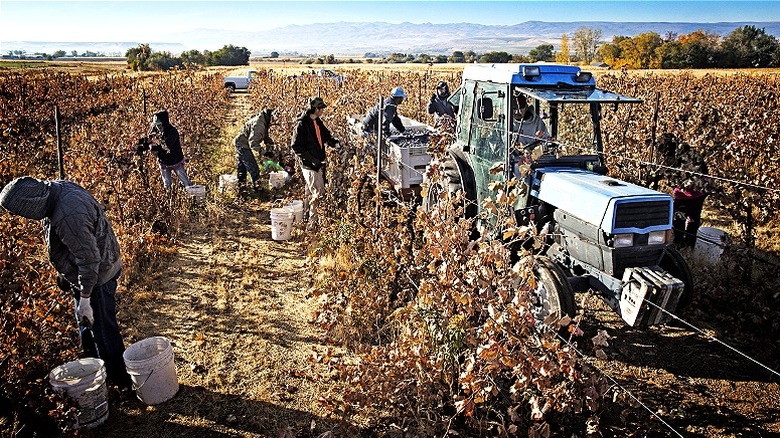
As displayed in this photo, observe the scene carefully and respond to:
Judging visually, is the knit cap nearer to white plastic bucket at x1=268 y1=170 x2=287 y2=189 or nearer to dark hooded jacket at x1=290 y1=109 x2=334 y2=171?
dark hooded jacket at x1=290 y1=109 x2=334 y2=171

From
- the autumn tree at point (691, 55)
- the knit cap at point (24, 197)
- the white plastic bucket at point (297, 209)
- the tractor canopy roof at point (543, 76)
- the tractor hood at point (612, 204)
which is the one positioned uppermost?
the autumn tree at point (691, 55)

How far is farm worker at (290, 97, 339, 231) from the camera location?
23.9ft

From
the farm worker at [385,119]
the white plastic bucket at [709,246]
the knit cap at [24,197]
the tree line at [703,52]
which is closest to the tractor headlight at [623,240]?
the white plastic bucket at [709,246]

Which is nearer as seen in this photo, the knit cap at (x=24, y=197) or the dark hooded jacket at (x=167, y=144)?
the knit cap at (x=24, y=197)

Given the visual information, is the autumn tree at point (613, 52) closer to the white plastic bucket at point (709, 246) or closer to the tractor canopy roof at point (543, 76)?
the white plastic bucket at point (709, 246)

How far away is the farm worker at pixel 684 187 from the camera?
6410 mm

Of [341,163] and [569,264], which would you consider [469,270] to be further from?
[341,163]

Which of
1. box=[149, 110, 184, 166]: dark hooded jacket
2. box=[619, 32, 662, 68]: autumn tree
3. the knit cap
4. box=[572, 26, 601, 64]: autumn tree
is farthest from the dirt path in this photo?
box=[572, 26, 601, 64]: autumn tree

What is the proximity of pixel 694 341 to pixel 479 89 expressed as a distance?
3401mm

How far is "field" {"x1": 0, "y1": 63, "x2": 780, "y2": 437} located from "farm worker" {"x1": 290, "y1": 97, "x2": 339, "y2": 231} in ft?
1.09

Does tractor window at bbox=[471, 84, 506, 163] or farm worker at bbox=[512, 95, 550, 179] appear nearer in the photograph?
farm worker at bbox=[512, 95, 550, 179]

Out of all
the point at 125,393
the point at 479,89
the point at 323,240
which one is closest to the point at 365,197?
the point at 323,240

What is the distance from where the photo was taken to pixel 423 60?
7462cm

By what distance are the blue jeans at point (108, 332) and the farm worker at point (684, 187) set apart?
19.1 ft
